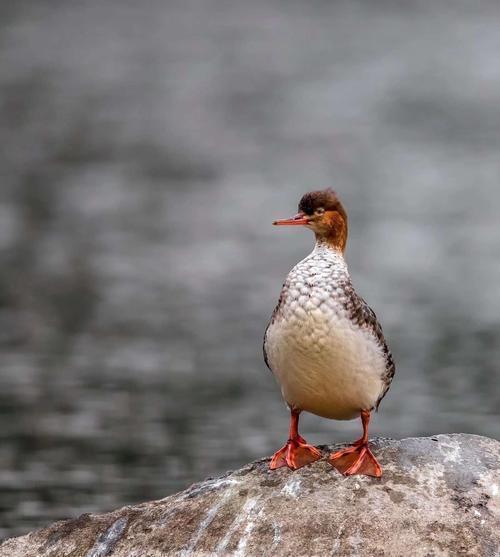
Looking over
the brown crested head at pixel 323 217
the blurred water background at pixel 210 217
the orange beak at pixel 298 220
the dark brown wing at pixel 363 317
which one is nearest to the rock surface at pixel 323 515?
the dark brown wing at pixel 363 317

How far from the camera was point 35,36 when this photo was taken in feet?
143

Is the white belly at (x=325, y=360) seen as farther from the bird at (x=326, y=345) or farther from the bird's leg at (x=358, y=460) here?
the bird's leg at (x=358, y=460)

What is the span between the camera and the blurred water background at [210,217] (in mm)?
16812

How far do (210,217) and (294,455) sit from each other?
21.9 meters

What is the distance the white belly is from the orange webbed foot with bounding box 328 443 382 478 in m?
0.26

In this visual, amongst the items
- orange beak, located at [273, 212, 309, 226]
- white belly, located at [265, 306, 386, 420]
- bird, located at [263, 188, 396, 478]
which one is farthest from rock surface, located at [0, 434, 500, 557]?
orange beak, located at [273, 212, 309, 226]

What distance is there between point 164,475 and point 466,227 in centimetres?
1596

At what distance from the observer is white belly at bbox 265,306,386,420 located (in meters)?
8.18

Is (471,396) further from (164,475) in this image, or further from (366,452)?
(366,452)

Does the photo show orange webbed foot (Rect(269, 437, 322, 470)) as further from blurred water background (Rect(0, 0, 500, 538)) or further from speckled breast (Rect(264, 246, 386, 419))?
blurred water background (Rect(0, 0, 500, 538))

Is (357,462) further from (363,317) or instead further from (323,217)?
(323,217)

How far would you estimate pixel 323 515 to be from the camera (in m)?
8.06

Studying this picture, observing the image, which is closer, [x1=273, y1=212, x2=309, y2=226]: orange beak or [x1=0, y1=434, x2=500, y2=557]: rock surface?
[x1=0, y1=434, x2=500, y2=557]: rock surface

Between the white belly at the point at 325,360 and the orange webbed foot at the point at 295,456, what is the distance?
0.31 metres
